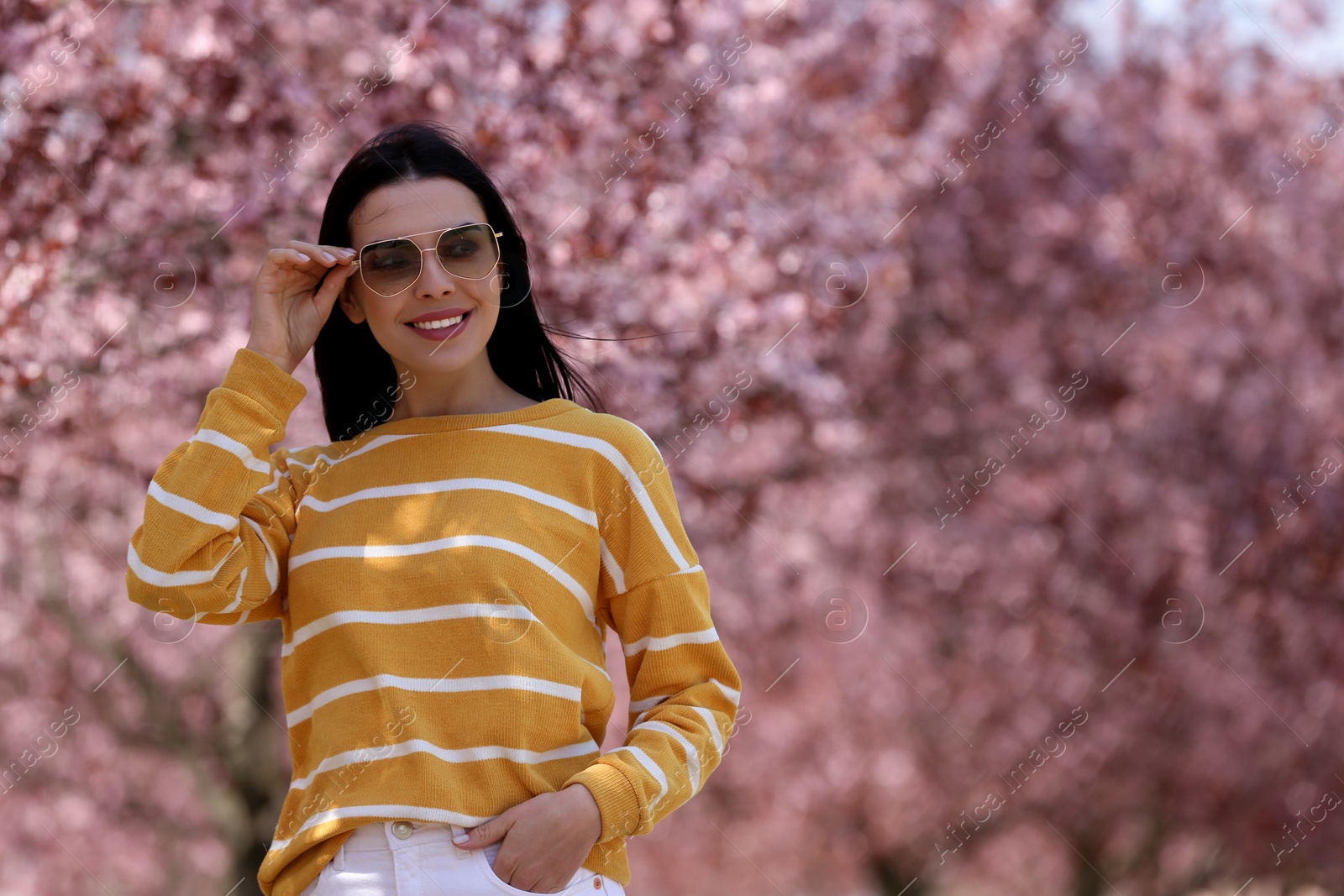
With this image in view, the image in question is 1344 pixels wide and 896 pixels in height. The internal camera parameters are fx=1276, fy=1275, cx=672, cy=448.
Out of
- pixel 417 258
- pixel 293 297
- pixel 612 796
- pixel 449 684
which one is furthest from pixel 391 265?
pixel 612 796

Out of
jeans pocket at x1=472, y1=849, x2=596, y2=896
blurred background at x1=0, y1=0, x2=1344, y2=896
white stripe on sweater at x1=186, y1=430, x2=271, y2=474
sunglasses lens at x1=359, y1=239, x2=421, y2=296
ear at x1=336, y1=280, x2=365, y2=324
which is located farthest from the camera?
blurred background at x1=0, y1=0, x2=1344, y2=896

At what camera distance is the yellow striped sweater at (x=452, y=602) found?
1.60 metres

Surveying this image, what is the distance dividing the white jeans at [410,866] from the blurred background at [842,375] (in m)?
2.19

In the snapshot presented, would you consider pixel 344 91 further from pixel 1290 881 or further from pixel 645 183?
pixel 1290 881

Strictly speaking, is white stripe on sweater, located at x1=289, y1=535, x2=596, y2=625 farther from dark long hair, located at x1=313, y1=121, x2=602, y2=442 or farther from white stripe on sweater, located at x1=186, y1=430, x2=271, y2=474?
dark long hair, located at x1=313, y1=121, x2=602, y2=442

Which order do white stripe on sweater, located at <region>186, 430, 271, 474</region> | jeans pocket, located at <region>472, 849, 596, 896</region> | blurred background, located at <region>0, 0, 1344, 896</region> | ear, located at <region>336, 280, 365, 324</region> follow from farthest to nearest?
blurred background, located at <region>0, 0, 1344, 896</region>
ear, located at <region>336, 280, 365, 324</region>
white stripe on sweater, located at <region>186, 430, 271, 474</region>
jeans pocket, located at <region>472, 849, 596, 896</region>

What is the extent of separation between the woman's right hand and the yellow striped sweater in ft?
0.17

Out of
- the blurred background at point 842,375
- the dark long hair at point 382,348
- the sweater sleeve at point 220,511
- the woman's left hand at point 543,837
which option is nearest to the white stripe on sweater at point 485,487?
the sweater sleeve at point 220,511

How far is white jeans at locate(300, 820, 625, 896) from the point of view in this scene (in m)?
1.54

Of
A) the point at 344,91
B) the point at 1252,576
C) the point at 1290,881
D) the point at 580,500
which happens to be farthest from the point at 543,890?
the point at 1290,881

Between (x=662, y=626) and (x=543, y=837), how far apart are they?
0.32 meters

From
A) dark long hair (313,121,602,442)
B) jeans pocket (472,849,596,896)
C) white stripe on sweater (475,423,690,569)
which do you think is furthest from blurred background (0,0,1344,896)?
jeans pocket (472,849,596,896)

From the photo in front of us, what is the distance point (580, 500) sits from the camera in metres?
1.73

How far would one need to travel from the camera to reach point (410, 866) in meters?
1.55
